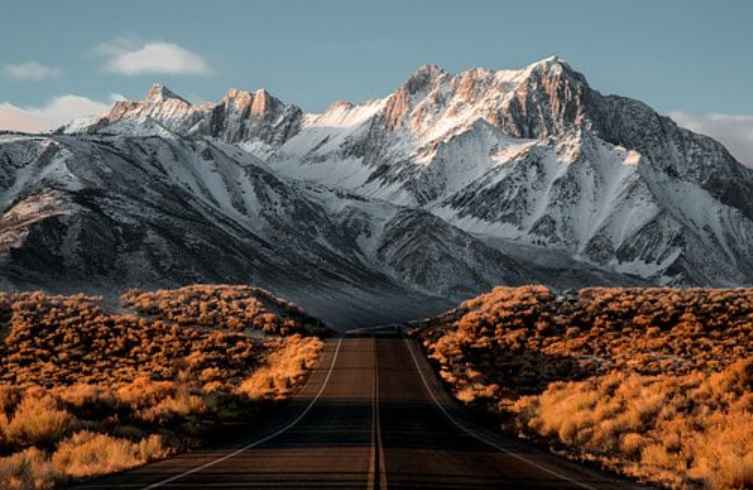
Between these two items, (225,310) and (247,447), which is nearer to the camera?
(247,447)

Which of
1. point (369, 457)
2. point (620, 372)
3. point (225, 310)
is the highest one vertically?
point (225, 310)

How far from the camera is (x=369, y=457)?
19.9m

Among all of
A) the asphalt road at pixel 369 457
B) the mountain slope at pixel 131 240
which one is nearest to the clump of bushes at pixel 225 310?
the asphalt road at pixel 369 457

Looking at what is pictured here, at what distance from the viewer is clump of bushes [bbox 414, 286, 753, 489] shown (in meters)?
20.7

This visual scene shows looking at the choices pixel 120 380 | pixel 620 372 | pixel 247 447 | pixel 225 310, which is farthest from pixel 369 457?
pixel 225 310

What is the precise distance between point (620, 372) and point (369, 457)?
19.5 m

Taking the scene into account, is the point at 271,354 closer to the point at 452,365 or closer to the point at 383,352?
the point at 383,352

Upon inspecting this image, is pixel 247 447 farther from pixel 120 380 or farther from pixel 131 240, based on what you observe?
pixel 131 240

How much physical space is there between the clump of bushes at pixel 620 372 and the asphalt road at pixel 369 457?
202 centimetres

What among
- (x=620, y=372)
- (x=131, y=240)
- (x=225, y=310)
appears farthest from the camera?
(x=131, y=240)

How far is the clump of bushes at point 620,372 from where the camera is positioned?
67.8 feet

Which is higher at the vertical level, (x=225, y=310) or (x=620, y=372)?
(x=225, y=310)

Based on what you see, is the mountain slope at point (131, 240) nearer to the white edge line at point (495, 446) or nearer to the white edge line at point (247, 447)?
the white edge line at point (247, 447)

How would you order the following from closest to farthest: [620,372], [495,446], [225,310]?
→ [495,446], [620,372], [225,310]
